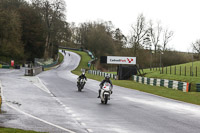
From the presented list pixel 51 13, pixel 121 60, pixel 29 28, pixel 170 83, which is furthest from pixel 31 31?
pixel 170 83

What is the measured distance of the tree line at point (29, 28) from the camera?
7456 centimetres

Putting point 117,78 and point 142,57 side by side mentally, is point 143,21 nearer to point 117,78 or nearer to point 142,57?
point 142,57

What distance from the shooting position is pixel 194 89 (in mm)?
30078

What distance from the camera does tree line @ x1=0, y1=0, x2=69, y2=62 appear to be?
245 feet

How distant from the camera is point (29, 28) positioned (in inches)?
3487

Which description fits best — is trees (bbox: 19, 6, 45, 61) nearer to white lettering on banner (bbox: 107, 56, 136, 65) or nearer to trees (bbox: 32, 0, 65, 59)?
trees (bbox: 32, 0, 65, 59)

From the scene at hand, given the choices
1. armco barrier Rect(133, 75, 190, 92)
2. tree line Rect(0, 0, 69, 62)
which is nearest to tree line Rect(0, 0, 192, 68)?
→ tree line Rect(0, 0, 69, 62)

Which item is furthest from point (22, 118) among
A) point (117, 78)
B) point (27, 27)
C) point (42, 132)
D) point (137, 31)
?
point (27, 27)

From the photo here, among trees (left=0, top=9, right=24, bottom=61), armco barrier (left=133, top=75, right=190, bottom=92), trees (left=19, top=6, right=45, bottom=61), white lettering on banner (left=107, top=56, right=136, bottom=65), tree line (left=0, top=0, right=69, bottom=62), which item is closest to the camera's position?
armco barrier (left=133, top=75, right=190, bottom=92)

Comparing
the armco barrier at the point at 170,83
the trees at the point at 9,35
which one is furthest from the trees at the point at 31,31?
the armco barrier at the point at 170,83

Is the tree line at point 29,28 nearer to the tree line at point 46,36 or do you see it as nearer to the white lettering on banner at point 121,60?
the tree line at point 46,36

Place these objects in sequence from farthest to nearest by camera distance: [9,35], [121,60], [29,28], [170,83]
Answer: [29,28] → [9,35] → [121,60] → [170,83]

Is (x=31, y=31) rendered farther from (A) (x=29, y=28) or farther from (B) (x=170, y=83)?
(B) (x=170, y=83)

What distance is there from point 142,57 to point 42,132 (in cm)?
6728
